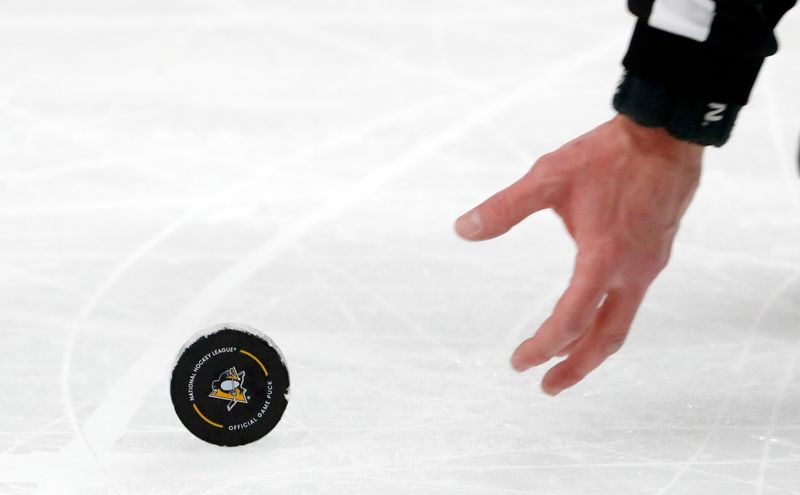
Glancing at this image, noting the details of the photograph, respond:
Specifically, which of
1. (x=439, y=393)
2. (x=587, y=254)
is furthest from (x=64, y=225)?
(x=587, y=254)

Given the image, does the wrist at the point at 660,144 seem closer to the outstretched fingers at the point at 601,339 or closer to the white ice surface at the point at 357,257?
the outstretched fingers at the point at 601,339

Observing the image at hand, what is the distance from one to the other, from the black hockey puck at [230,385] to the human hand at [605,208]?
38cm

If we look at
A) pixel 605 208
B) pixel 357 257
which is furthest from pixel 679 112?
pixel 357 257

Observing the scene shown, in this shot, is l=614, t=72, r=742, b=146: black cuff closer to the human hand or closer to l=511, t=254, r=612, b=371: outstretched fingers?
the human hand

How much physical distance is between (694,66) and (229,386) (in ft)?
2.73

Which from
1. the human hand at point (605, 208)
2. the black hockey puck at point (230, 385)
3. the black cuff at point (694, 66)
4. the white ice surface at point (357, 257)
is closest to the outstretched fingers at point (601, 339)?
the human hand at point (605, 208)

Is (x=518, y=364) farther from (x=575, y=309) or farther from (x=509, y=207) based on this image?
(x=509, y=207)

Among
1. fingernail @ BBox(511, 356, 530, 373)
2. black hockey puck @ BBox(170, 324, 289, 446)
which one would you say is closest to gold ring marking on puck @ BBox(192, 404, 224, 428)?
black hockey puck @ BBox(170, 324, 289, 446)

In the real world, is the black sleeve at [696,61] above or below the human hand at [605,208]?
above

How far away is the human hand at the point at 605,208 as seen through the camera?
1.62 m

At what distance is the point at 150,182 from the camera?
10.7 ft

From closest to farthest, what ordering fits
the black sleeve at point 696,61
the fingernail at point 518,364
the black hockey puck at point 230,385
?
the black sleeve at point 696,61, the fingernail at point 518,364, the black hockey puck at point 230,385

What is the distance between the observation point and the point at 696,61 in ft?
5.09

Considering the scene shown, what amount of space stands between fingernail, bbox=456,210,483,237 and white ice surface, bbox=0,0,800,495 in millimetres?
385
